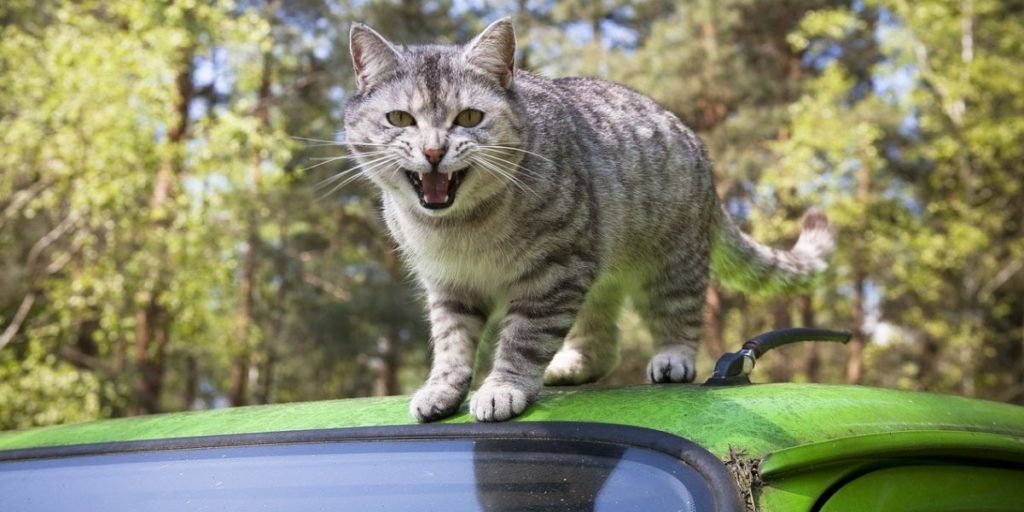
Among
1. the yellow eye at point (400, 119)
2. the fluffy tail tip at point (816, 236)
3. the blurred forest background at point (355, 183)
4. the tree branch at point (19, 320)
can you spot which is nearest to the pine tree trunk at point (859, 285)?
the blurred forest background at point (355, 183)

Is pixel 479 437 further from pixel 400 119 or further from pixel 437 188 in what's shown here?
pixel 400 119

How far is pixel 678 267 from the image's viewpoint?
12.5 feet

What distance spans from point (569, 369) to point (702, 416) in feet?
6.74

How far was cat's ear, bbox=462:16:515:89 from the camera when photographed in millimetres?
3297

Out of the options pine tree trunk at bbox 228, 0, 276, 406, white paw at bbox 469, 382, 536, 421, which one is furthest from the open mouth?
pine tree trunk at bbox 228, 0, 276, 406

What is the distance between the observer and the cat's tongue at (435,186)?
3.08 meters

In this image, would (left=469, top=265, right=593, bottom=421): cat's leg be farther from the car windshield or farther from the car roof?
the car windshield

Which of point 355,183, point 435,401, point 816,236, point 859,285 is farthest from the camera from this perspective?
point 859,285

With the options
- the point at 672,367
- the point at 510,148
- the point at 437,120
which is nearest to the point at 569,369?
A: the point at 672,367

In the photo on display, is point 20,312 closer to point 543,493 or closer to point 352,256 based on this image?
point 543,493

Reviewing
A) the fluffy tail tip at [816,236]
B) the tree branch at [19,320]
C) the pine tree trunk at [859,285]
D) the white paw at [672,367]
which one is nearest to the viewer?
the white paw at [672,367]

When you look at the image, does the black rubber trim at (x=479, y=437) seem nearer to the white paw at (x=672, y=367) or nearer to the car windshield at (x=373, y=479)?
the car windshield at (x=373, y=479)

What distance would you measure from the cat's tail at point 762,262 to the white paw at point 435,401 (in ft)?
5.64

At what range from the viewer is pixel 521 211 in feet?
10.5
